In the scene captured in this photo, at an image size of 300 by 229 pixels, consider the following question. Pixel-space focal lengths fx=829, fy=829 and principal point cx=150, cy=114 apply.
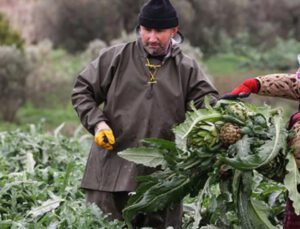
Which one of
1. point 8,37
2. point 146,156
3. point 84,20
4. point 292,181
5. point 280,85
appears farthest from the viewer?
point 84,20

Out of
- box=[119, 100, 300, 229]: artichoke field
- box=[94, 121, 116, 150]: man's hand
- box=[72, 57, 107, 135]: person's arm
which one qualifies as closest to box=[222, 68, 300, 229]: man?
box=[119, 100, 300, 229]: artichoke field

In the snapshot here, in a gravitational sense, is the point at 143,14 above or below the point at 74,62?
above

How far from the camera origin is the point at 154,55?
207 inches

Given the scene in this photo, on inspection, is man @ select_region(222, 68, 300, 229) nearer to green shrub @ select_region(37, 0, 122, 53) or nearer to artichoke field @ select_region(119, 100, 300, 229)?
artichoke field @ select_region(119, 100, 300, 229)

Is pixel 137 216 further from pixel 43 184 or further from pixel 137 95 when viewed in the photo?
pixel 43 184

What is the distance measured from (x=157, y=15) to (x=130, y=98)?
1.83 ft

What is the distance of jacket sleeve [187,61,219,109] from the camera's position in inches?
208

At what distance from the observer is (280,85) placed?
16.1 feet

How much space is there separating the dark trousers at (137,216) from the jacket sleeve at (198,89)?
69 centimetres

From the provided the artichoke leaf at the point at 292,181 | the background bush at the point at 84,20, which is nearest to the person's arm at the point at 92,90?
the artichoke leaf at the point at 292,181

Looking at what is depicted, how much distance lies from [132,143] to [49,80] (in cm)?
1220

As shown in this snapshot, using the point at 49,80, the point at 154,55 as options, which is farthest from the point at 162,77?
the point at 49,80

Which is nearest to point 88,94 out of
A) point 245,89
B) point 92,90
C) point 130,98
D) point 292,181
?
point 92,90

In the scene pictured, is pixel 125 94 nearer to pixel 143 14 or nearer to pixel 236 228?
pixel 143 14
